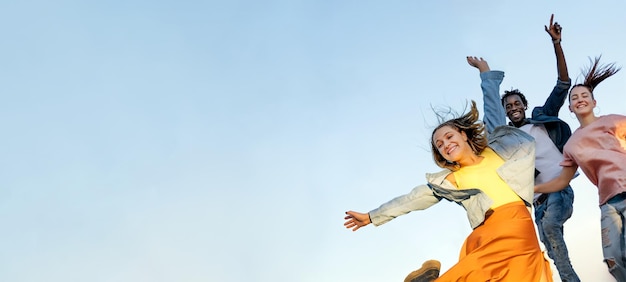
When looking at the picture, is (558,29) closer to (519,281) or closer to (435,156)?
(435,156)

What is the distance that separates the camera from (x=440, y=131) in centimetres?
542

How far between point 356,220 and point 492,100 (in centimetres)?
171

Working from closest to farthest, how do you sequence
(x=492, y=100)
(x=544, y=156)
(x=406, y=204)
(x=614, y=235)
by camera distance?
(x=614, y=235) → (x=406, y=204) → (x=492, y=100) → (x=544, y=156)

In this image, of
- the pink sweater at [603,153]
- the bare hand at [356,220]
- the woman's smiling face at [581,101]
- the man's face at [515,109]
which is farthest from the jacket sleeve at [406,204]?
the man's face at [515,109]

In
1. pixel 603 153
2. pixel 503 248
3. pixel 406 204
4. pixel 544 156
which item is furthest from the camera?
pixel 544 156

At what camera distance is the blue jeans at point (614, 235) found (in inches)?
199

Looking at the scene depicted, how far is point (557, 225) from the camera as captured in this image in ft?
21.2

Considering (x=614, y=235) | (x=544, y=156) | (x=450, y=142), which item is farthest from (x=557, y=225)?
(x=450, y=142)

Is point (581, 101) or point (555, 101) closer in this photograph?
point (581, 101)

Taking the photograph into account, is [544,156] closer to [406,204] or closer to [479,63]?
[479,63]

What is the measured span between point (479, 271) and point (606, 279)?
1.51 meters

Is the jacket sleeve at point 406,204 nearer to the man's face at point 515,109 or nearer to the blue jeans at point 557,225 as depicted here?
the blue jeans at point 557,225

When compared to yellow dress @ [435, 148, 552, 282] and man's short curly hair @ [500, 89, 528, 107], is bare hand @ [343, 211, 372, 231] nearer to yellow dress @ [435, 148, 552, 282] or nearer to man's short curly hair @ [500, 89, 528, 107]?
yellow dress @ [435, 148, 552, 282]

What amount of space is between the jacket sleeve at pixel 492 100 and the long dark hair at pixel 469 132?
0.63 meters
